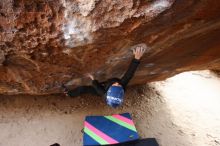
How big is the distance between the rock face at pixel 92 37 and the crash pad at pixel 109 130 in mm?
564

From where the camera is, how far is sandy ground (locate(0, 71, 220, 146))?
3619 mm

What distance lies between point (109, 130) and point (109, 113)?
0.48 metres

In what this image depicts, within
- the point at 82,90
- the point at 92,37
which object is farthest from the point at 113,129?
the point at 92,37

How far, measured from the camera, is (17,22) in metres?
2.58

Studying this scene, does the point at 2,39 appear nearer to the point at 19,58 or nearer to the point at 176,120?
the point at 19,58

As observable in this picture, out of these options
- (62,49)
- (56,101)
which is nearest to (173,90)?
(56,101)

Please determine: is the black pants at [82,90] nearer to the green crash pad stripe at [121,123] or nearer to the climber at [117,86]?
the climber at [117,86]

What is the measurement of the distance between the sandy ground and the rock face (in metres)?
0.38

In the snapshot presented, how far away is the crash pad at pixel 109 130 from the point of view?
3389mm

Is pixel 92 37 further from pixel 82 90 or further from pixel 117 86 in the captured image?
pixel 82 90

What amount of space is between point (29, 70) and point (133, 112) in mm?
1670

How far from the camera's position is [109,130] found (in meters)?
3.54

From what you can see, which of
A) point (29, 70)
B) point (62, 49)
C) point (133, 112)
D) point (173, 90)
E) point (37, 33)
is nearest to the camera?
point (37, 33)

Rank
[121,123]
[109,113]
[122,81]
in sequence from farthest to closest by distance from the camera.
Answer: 1. [109,113]
2. [121,123]
3. [122,81]
